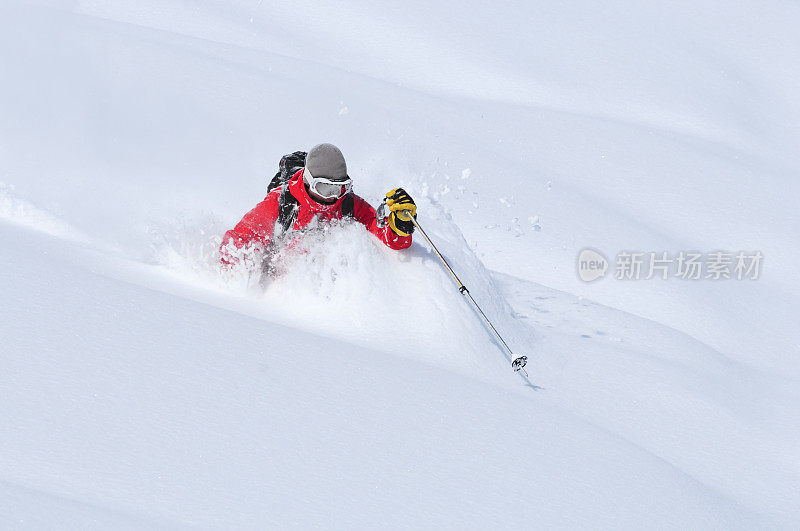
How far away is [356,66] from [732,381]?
559cm

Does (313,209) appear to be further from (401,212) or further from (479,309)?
(479,309)

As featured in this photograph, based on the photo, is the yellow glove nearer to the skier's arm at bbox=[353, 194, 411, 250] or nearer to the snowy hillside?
the skier's arm at bbox=[353, 194, 411, 250]

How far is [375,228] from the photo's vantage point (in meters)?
4.22

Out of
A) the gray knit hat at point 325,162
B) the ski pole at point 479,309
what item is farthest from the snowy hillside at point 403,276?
the gray knit hat at point 325,162

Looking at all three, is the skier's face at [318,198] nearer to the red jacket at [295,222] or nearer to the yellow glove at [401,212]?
the red jacket at [295,222]

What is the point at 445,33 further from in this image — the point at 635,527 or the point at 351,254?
the point at 635,527

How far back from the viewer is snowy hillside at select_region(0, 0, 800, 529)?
102 inches

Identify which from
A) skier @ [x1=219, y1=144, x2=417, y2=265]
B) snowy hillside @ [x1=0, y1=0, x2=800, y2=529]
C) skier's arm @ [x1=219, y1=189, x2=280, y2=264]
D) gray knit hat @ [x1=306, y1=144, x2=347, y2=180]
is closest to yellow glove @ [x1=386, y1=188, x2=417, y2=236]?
skier @ [x1=219, y1=144, x2=417, y2=265]

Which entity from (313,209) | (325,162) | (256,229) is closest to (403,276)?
(313,209)

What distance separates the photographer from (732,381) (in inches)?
188

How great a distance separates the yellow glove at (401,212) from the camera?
398cm

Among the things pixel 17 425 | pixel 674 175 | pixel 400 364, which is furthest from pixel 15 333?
pixel 674 175

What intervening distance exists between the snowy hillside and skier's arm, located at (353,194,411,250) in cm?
7

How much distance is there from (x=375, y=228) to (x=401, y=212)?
0.29 m
